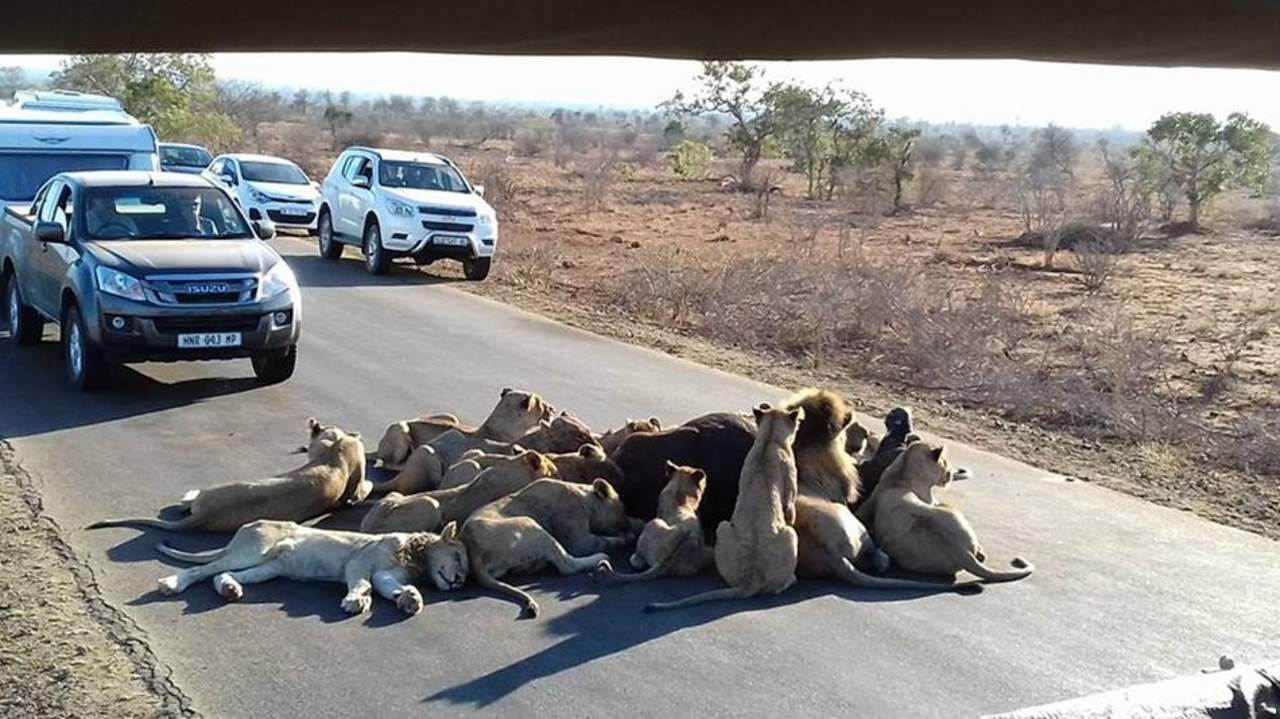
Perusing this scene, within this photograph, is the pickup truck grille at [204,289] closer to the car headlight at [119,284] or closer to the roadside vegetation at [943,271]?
the car headlight at [119,284]

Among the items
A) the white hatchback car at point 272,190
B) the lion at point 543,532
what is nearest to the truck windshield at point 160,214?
the lion at point 543,532

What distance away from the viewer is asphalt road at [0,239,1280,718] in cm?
657

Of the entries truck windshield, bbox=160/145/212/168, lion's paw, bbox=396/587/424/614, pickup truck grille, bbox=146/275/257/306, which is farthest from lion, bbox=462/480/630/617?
truck windshield, bbox=160/145/212/168

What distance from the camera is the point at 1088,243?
29.2 metres

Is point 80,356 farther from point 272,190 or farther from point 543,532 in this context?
point 272,190

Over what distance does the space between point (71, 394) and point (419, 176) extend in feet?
44.0

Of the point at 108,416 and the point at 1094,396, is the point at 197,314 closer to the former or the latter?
the point at 108,416

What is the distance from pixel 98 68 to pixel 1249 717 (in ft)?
169

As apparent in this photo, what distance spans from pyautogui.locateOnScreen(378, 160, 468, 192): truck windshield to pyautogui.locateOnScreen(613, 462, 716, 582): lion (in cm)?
1798

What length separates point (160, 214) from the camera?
14414 mm

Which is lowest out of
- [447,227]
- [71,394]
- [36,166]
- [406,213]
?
[71,394]

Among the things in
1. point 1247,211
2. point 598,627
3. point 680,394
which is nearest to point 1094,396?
point 680,394

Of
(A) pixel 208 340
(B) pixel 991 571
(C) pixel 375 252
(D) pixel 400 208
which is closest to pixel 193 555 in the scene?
(B) pixel 991 571

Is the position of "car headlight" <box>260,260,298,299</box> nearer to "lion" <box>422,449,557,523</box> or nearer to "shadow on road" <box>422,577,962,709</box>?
"lion" <box>422,449,557,523</box>
